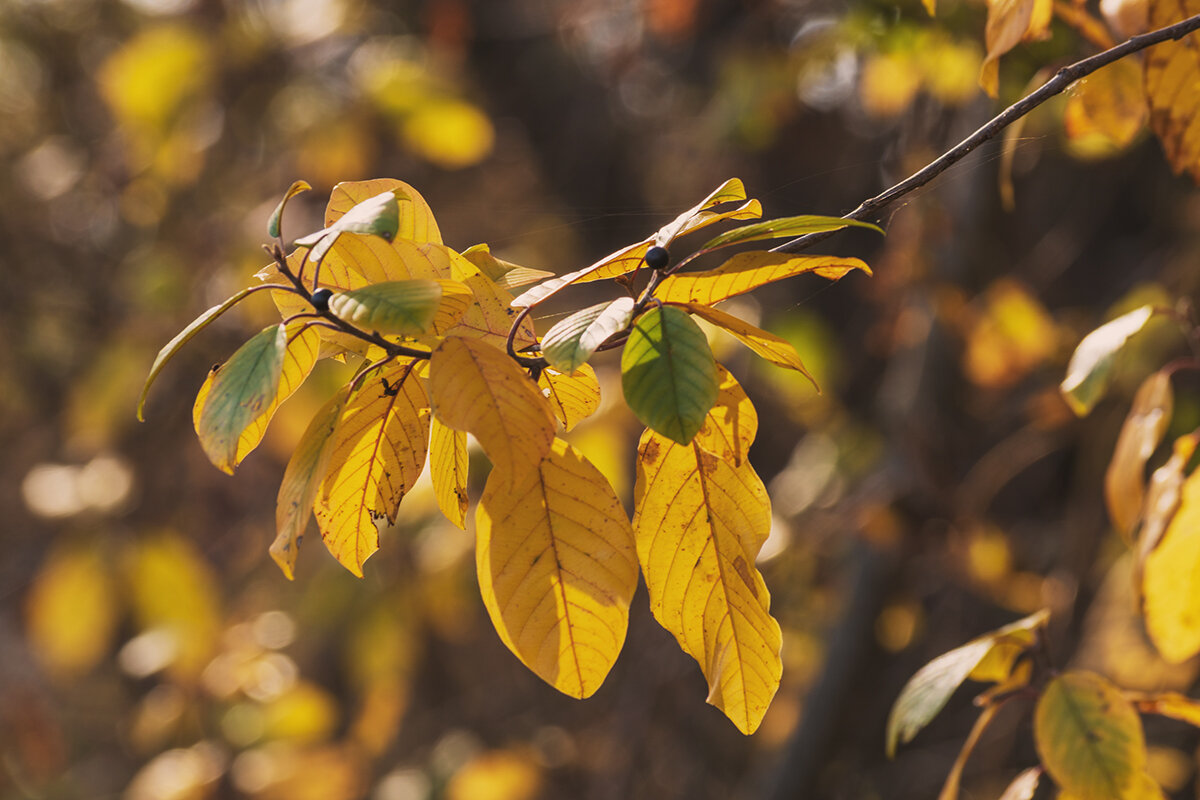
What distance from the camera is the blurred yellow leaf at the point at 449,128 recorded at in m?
2.08

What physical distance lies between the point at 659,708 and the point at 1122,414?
1.33 metres

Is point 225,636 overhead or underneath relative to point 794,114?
underneath

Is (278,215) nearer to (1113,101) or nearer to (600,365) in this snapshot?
(1113,101)

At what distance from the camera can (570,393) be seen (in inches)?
22.9

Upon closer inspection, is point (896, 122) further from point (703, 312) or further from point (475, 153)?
point (703, 312)

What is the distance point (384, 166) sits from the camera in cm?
324

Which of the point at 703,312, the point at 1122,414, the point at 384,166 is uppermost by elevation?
the point at 384,166

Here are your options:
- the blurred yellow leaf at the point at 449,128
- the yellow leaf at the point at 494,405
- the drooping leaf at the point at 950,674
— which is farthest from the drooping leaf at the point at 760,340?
the blurred yellow leaf at the point at 449,128

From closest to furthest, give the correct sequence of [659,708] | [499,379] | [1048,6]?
1. [499,379]
2. [1048,6]
3. [659,708]

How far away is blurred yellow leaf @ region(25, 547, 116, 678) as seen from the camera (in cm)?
214

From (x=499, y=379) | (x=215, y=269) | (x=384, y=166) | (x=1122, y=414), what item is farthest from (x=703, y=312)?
(x=384, y=166)

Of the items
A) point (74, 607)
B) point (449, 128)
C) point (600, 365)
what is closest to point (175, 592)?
point (74, 607)

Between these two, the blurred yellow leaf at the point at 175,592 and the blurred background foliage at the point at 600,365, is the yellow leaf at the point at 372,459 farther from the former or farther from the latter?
the blurred yellow leaf at the point at 175,592

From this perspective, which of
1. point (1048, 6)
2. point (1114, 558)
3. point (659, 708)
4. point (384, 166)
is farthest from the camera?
point (384, 166)
